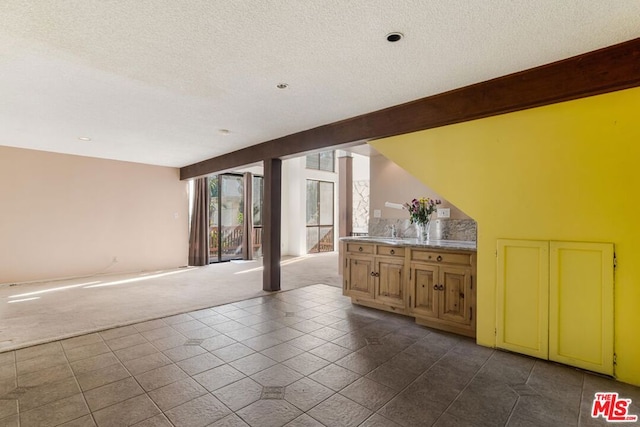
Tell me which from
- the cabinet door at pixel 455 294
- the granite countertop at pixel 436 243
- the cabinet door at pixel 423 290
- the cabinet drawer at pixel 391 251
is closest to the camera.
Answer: the cabinet door at pixel 455 294

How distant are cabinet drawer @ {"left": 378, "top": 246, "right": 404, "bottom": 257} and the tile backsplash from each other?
2.09 ft

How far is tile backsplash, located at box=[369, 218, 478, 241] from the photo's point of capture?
12.0ft

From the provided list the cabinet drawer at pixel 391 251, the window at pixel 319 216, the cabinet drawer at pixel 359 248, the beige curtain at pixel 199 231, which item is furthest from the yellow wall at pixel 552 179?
the window at pixel 319 216

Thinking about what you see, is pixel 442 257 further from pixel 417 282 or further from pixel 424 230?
pixel 424 230

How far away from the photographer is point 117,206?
6.52m

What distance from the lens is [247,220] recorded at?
8406mm

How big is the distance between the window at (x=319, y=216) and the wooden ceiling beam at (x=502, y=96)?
562 centimetres

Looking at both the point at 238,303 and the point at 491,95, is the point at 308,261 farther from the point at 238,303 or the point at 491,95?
the point at 491,95

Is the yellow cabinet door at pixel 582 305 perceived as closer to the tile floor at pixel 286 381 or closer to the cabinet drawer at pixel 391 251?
the tile floor at pixel 286 381

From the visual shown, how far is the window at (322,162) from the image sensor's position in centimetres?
983

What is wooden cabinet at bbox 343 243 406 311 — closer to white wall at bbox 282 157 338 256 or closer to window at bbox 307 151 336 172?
white wall at bbox 282 157 338 256

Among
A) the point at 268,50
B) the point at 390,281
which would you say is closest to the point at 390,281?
the point at 390,281

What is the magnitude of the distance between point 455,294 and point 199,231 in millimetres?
6290
